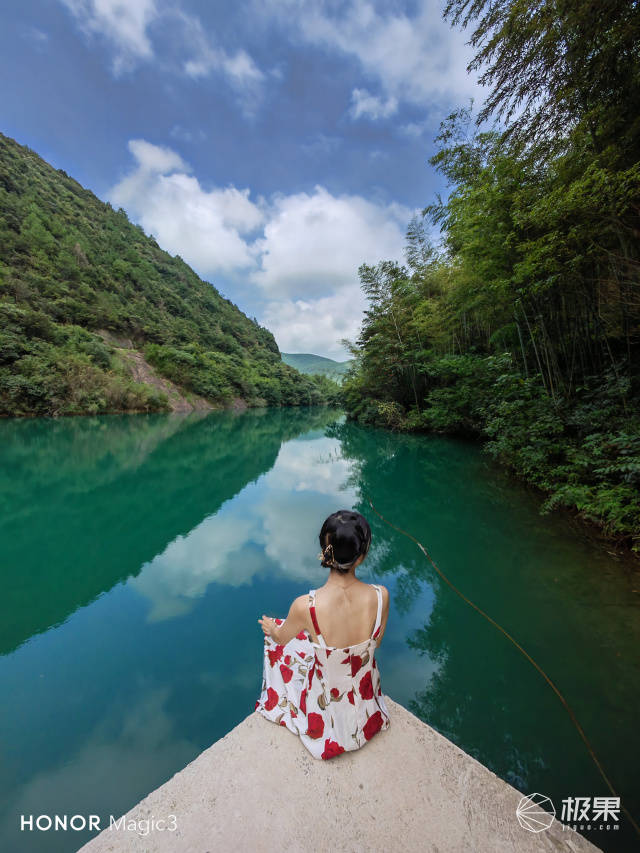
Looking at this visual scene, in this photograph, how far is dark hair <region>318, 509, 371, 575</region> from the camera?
108 cm

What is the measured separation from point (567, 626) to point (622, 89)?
500 cm

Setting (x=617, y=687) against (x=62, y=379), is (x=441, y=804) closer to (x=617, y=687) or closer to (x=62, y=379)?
(x=617, y=687)

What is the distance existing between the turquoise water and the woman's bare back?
112 cm

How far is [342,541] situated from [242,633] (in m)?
1.95

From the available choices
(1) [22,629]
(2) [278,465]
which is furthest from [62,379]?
(1) [22,629]

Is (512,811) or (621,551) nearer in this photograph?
(512,811)

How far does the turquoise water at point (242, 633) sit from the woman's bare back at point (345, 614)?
1.12 metres

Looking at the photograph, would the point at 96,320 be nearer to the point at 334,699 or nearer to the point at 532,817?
the point at 334,699

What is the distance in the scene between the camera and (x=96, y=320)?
76.8 feet

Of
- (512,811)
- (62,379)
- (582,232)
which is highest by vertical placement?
(62,379)

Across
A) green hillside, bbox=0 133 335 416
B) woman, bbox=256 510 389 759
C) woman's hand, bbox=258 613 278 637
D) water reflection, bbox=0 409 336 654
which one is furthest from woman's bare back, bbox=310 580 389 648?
green hillside, bbox=0 133 335 416

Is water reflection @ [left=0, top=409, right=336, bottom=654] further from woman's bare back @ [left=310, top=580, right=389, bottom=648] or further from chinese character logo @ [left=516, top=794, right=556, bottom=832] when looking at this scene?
chinese character logo @ [left=516, top=794, right=556, bottom=832]

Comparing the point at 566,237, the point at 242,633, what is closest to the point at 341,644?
the point at 242,633

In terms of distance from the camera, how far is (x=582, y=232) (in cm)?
354
